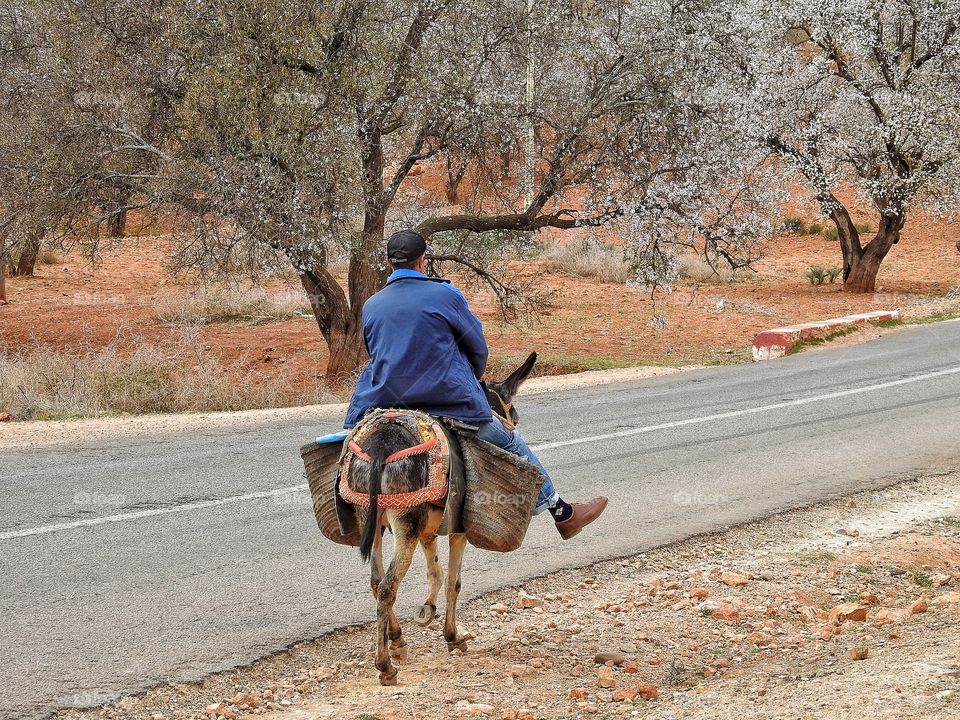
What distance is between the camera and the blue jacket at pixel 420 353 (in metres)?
5.21

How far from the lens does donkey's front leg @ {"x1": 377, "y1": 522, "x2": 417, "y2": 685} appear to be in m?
5.05

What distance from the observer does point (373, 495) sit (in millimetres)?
4953

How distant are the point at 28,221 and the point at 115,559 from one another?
9810mm

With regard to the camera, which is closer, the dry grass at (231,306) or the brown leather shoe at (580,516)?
the brown leather shoe at (580,516)

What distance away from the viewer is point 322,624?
6.02 meters

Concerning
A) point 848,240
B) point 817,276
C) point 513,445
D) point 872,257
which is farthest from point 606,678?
point 817,276

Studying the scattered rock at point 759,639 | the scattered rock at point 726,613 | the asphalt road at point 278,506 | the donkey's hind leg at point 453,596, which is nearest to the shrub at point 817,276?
the asphalt road at point 278,506

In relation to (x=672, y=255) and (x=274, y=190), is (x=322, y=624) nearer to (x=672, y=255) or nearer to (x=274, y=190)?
(x=274, y=190)

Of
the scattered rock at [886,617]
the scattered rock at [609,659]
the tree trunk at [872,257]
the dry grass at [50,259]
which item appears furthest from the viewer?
the dry grass at [50,259]

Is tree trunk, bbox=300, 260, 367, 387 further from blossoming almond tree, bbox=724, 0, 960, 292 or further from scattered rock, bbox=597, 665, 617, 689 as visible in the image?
scattered rock, bbox=597, 665, 617, 689

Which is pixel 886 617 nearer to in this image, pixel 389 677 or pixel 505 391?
pixel 505 391

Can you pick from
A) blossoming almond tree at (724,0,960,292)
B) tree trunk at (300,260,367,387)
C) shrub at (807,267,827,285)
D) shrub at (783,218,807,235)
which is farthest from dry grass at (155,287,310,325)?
shrub at (783,218,807,235)

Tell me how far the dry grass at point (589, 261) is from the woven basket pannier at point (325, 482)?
87.1 ft

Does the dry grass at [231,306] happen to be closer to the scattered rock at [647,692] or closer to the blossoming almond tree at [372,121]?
the blossoming almond tree at [372,121]
